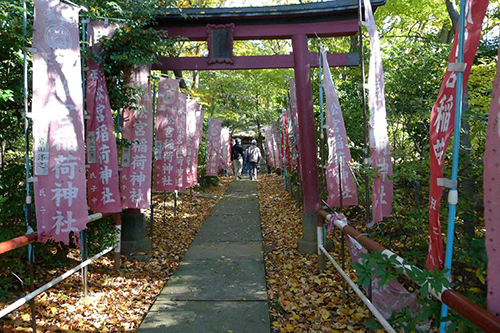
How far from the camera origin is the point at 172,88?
23.5 feet

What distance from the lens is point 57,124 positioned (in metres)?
3.59

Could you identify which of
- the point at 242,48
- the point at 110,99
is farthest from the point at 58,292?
the point at 242,48

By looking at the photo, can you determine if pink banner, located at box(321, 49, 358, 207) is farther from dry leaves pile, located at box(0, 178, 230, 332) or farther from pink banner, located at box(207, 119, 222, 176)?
pink banner, located at box(207, 119, 222, 176)

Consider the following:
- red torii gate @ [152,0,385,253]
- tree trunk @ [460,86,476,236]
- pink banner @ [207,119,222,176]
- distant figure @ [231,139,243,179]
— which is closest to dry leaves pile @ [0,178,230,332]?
red torii gate @ [152,0,385,253]

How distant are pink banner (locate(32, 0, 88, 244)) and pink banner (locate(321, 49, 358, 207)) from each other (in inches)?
130

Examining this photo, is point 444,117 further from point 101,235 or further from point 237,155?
→ point 237,155

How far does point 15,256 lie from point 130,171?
81.5 inches

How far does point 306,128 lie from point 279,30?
1.94m

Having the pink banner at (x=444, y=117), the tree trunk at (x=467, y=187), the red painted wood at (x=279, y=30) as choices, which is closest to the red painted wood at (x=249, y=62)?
the red painted wood at (x=279, y=30)

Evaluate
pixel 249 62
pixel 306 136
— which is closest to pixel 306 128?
pixel 306 136

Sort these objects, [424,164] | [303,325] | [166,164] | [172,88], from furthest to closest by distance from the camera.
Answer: [166,164], [172,88], [303,325], [424,164]

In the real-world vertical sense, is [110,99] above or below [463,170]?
above

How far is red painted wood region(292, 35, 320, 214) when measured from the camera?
6488 millimetres

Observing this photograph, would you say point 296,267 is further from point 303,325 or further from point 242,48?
point 242,48
